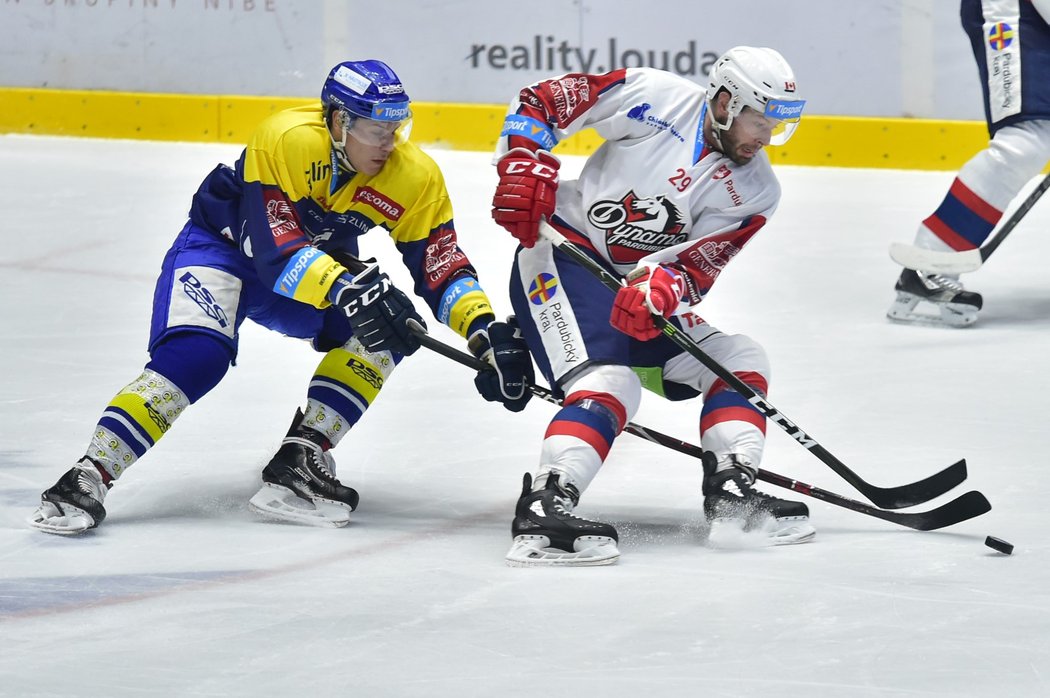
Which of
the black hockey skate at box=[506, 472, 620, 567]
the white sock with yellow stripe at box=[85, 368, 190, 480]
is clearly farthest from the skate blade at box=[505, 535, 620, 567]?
the white sock with yellow stripe at box=[85, 368, 190, 480]

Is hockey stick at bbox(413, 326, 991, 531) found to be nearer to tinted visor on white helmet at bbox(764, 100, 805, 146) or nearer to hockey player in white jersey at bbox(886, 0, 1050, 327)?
tinted visor on white helmet at bbox(764, 100, 805, 146)

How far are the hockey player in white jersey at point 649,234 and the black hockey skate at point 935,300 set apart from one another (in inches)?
72.9

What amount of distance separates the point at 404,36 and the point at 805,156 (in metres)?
1.88

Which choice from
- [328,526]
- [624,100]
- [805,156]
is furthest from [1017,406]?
[805,156]

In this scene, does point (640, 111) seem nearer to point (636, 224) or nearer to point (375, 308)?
point (636, 224)

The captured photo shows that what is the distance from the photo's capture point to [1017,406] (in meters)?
4.18

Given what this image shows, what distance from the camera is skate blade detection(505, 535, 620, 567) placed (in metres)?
2.99

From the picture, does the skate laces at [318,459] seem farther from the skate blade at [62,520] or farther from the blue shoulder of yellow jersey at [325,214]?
the skate blade at [62,520]

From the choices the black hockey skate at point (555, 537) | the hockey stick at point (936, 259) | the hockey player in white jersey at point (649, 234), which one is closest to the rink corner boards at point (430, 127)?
the hockey stick at point (936, 259)

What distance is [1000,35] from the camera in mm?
5156

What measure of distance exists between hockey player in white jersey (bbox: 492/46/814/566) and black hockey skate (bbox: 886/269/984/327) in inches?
72.9

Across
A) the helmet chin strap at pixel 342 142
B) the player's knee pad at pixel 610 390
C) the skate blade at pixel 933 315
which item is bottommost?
the skate blade at pixel 933 315

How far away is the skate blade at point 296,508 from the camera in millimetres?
3312

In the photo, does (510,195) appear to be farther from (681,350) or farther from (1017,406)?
(1017,406)
